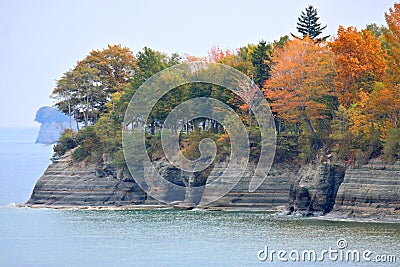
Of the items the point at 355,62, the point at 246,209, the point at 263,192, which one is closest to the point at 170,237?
the point at 246,209

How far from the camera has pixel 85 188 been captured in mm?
83500

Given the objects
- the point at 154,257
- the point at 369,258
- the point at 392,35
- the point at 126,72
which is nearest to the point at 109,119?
the point at 126,72

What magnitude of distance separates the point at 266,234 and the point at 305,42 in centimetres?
1754

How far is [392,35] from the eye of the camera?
7138 centimetres

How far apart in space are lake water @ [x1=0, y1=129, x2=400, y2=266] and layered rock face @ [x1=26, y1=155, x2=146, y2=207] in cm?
379

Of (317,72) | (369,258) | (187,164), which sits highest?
(317,72)

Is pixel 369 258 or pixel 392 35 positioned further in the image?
pixel 392 35

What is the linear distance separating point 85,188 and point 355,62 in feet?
72.6

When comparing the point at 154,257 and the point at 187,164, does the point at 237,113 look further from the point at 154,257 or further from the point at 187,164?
the point at 154,257

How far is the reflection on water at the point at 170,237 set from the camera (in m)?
57.8

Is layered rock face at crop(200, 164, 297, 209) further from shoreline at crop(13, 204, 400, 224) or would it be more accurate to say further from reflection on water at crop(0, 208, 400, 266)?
reflection on water at crop(0, 208, 400, 266)

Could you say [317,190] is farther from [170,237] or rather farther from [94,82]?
[94,82]

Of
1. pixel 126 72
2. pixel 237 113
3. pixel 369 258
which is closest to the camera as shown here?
pixel 369 258

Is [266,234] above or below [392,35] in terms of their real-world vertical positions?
below
